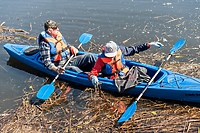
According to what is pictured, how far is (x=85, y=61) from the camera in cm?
798

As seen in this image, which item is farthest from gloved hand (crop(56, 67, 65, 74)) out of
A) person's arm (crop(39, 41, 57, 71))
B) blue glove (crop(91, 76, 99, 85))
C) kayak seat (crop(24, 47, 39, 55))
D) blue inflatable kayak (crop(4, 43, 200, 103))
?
kayak seat (crop(24, 47, 39, 55))

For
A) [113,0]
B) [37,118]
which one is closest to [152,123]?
[37,118]

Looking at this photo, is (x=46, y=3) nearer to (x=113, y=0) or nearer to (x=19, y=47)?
(x=113, y=0)

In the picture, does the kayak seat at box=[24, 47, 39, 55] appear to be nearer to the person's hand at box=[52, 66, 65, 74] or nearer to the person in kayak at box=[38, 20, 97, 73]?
the person in kayak at box=[38, 20, 97, 73]

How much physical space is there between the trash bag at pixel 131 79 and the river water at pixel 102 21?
Answer: 2391 millimetres

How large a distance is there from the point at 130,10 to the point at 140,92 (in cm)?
620

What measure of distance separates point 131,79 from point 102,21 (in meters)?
5.27

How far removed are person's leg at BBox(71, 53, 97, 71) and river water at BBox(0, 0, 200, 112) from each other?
1.16 metres

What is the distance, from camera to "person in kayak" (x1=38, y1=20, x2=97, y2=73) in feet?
25.2

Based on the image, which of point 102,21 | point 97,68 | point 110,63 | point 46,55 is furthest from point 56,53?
point 102,21

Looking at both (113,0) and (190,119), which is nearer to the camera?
(190,119)

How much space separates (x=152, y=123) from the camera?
6.31 m

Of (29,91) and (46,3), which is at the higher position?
(46,3)

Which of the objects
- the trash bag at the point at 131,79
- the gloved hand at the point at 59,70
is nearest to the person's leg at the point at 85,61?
the gloved hand at the point at 59,70
